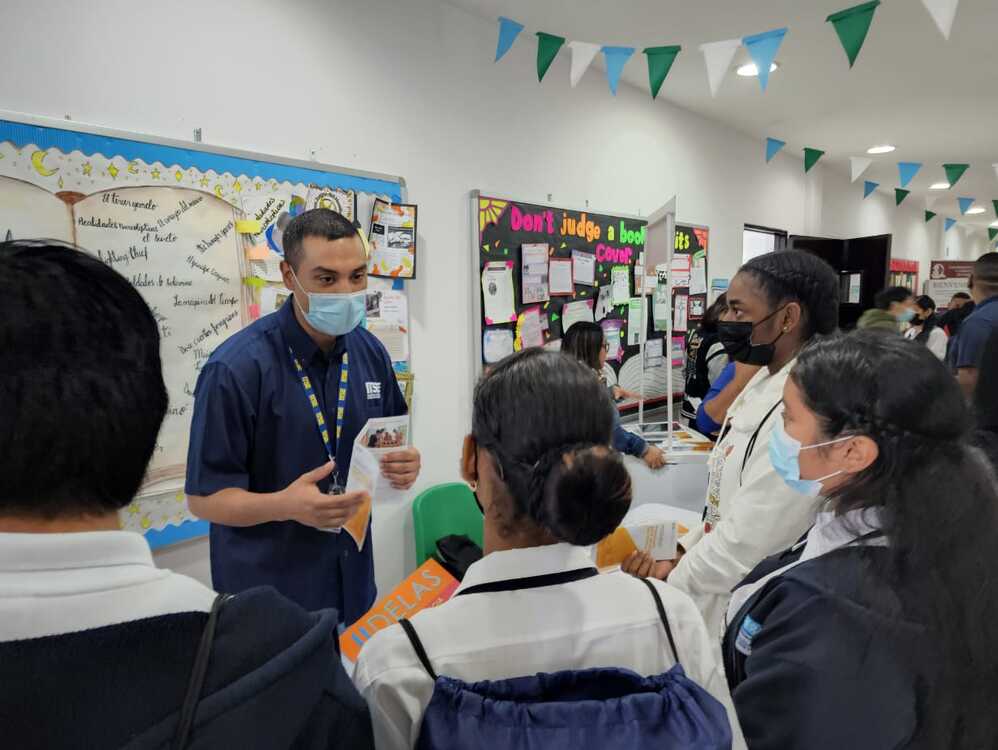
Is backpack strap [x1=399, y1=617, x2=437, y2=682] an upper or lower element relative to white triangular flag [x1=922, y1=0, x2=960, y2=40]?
lower

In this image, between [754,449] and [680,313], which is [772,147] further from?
[754,449]

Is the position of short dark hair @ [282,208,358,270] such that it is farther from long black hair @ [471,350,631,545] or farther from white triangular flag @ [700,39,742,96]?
white triangular flag @ [700,39,742,96]

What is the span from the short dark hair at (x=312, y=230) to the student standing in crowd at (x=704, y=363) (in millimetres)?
2204

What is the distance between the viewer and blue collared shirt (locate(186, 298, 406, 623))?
4.72ft

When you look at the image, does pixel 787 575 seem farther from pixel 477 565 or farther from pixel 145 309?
pixel 145 309

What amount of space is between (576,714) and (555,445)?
305mm

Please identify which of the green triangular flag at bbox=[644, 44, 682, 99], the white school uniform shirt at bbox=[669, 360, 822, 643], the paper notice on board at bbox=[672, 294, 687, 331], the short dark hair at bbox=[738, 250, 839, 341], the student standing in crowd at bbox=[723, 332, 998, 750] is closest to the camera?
the student standing in crowd at bbox=[723, 332, 998, 750]

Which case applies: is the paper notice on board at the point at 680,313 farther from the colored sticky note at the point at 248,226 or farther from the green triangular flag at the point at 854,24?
the colored sticky note at the point at 248,226

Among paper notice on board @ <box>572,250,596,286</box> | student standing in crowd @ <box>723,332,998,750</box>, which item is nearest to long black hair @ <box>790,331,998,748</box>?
student standing in crowd @ <box>723,332,998,750</box>

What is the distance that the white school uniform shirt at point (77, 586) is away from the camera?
0.43 m

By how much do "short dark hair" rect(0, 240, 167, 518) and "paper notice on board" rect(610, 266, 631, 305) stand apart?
3.60 meters

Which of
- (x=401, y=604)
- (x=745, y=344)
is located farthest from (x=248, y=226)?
(x=745, y=344)

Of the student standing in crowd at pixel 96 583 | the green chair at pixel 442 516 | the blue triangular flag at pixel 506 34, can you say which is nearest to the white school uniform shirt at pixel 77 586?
the student standing in crowd at pixel 96 583

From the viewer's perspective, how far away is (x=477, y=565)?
76cm
